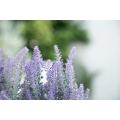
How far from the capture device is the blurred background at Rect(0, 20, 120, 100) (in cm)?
258

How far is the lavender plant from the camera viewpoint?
8.33ft

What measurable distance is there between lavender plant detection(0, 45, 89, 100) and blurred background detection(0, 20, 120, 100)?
1.8 inches

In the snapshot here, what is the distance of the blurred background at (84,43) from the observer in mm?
2584

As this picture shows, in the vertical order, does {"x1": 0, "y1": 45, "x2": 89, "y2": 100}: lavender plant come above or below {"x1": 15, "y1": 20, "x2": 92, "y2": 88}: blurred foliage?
below

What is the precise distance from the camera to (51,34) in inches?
103

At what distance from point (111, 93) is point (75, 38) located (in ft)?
1.43

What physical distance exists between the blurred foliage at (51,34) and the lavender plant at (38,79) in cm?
5

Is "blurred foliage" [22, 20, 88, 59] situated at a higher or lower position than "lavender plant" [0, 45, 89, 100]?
higher

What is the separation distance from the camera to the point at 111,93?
2580 millimetres

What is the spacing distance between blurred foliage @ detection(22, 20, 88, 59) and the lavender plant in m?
0.05

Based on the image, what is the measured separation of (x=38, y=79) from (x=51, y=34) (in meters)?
0.32

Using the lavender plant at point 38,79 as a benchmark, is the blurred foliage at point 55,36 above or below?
above
